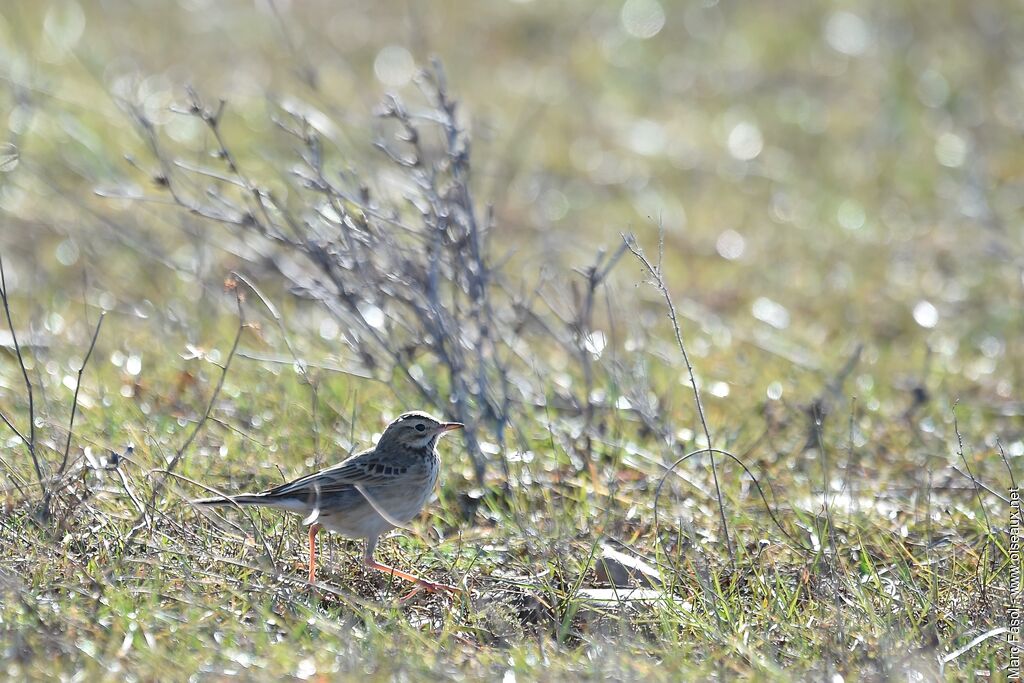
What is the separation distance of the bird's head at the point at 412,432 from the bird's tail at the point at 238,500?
2.04ft

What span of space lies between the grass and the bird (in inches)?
4.8

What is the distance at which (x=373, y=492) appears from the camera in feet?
16.3

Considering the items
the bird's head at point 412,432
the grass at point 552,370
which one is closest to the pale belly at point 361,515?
the grass at point 552,370

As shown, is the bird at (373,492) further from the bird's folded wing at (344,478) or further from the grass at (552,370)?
the grass at (552,370)

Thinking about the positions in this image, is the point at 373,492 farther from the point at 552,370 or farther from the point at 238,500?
the point at 552,370

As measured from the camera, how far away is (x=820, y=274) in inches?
347

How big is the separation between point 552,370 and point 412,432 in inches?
66.2

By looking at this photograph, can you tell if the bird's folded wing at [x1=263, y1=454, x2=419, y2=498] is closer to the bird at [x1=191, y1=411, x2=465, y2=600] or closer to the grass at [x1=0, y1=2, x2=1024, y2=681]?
the bird at [x1=191, y1=411, x2=465, y2=600]

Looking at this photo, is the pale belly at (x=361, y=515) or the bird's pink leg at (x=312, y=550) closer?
the bird's pink leg at (x=312, y=550)

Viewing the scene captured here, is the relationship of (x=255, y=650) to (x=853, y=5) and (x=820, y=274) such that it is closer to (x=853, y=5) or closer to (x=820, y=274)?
(x=820, y=274)

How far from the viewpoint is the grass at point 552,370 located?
438 cm

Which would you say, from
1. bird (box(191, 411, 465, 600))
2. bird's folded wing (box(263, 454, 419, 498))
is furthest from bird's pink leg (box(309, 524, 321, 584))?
bird's folded wing (box(263, 454, 419, 498))

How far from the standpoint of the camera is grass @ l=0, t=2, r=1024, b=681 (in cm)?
438

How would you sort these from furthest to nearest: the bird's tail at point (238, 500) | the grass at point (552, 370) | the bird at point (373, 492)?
the bird at point (373, 492)
the bird's tail at point (238, 500)
the grass at point (552, 370)
